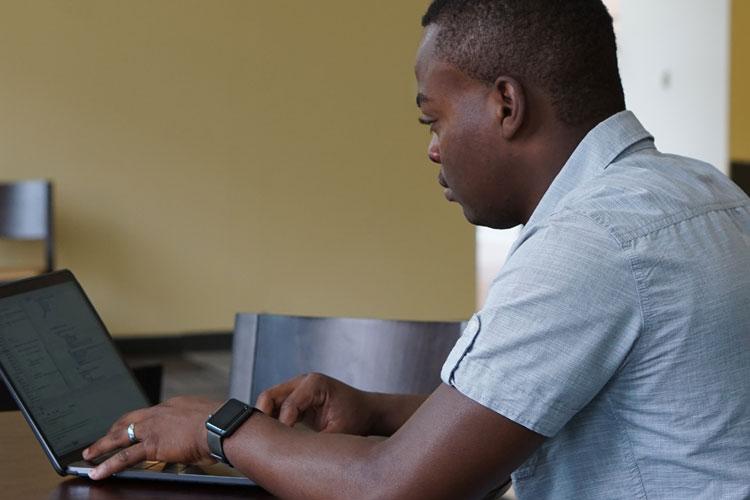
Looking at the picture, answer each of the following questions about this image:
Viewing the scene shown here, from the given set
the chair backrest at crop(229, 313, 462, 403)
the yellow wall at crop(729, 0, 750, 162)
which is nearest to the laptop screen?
the chair backrest at crop(229, 313, 462, 403)

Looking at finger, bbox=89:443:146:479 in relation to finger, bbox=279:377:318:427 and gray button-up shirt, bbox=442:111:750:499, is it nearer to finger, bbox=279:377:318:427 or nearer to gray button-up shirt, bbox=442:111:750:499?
finger, bbox=279:377:318:427

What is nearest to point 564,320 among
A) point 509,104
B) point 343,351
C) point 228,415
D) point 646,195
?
point 646,195

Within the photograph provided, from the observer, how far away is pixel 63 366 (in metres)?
1.28

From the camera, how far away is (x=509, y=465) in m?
0.98

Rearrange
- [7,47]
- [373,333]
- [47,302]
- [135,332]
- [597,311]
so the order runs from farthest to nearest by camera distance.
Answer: [135,332] < [7,47] < [373,333] < [47,302] < [597,311]

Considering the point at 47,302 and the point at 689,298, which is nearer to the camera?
the point at 689,298

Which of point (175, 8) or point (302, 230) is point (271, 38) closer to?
point (175, 8)

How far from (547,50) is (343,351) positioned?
0.82 meters

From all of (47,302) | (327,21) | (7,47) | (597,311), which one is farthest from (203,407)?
(327,21)

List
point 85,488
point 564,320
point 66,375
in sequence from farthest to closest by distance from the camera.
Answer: point 66,375
point 85,488
point 564,320

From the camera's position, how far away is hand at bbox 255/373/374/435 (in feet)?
4.33

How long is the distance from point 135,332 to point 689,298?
457cm

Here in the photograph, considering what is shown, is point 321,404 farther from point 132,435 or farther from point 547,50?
point 547,50

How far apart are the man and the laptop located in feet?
0.26
